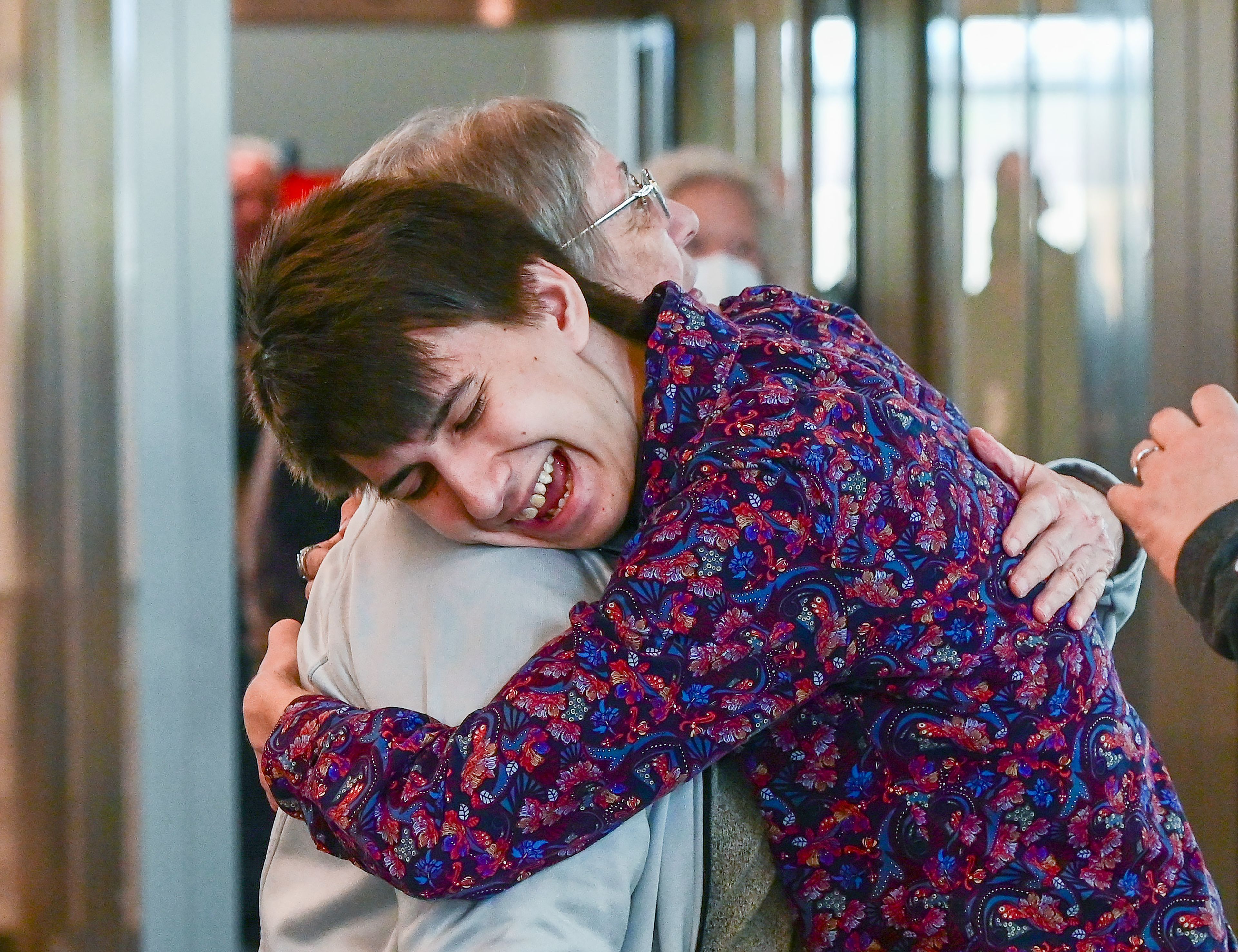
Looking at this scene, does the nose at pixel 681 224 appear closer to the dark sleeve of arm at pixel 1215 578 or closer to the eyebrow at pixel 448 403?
the eyebrow at pixel 448 403

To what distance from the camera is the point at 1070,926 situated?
0.95m

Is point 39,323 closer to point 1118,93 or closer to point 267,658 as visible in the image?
point 267,658

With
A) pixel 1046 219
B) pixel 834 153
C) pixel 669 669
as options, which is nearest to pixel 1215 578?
pixel 669 669

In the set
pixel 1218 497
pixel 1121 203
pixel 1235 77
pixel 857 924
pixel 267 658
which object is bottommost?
pixel 857 924

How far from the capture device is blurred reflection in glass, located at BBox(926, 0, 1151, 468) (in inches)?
93.7

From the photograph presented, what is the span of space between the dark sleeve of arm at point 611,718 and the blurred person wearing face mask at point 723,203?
1.85m

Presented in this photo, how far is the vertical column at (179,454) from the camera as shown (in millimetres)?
1992

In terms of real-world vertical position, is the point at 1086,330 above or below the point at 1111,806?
above

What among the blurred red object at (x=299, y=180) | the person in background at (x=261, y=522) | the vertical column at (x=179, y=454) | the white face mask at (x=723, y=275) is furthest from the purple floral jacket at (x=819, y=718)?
the blurred red object at (x=299, y=180)

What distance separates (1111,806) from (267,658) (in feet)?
2.13

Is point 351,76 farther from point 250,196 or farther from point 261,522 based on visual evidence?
point 261,522

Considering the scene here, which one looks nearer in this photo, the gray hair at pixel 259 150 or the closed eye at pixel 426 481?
the closed eye at pixel 426 481

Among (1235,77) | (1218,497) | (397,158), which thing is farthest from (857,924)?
(1235,77)

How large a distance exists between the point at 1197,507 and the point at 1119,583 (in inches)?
6.6
